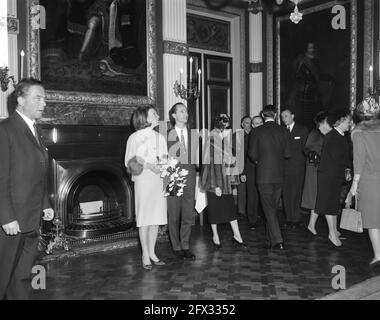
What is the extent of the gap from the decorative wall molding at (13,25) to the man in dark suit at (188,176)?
2.00 meters

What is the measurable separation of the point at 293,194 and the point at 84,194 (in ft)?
10.1

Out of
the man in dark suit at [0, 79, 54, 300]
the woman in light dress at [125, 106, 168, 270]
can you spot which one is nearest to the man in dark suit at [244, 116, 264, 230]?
the woman in light dress at [125, 106, 168, 270]

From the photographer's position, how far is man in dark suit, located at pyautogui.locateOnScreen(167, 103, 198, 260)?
4.67 metres

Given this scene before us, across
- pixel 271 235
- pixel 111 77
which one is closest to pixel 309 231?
pixel 271 235

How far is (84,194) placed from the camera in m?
5.65

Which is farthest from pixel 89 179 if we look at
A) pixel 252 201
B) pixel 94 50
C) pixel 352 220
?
pixel 352 220

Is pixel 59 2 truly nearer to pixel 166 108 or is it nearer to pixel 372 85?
pixel 166 108

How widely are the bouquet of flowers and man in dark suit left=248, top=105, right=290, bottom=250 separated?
1.03 m

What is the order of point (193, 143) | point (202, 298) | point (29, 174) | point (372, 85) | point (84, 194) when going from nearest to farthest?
point (29, 174) < point (202, 298) < point (193, 143) < point (84, 194) < point (372, 85)

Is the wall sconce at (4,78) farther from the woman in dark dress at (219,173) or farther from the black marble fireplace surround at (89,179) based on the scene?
the woman in dark dress at (219,173)

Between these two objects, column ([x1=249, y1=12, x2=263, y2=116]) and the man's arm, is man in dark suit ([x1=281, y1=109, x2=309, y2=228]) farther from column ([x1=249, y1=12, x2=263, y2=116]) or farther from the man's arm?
the man's arm

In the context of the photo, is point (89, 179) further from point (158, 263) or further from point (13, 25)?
point (13, 25)

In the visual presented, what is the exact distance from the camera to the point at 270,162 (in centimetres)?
498

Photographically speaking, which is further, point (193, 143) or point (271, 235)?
point (271, 235)
